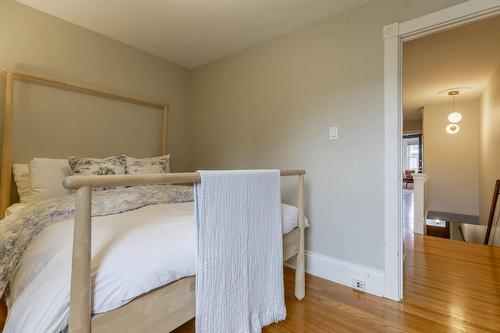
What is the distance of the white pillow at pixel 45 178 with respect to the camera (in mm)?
1809

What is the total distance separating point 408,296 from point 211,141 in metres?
2.45

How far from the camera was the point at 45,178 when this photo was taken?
1.84 meters

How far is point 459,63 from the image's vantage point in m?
3.10

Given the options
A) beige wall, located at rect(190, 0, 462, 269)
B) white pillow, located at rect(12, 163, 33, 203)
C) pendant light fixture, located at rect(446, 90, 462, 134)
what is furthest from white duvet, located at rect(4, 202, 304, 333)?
pendant light fixture, located at rect(446, 90, 462, 134)

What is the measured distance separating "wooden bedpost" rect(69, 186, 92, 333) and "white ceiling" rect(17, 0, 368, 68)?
1869mm

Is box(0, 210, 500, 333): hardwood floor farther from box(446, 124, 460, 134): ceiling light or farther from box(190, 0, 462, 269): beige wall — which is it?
box(446, 124, 460, 134): ceiling light

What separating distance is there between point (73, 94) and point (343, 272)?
291 centimetres

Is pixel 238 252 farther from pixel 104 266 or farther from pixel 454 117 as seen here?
pixel 454 117

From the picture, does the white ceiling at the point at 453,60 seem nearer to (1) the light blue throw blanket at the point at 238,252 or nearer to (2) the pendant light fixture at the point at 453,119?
(2) the pendant light fixture at the point at 453,119

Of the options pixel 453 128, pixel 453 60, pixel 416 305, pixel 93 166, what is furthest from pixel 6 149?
pixel 453 128

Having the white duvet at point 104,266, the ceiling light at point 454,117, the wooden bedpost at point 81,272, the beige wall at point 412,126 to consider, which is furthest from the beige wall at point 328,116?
the beige wall at point 412,126

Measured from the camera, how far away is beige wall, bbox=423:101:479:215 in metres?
4.84

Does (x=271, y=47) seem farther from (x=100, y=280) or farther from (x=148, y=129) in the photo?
(x=100, y=280)

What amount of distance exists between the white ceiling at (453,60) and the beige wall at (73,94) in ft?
9.83
